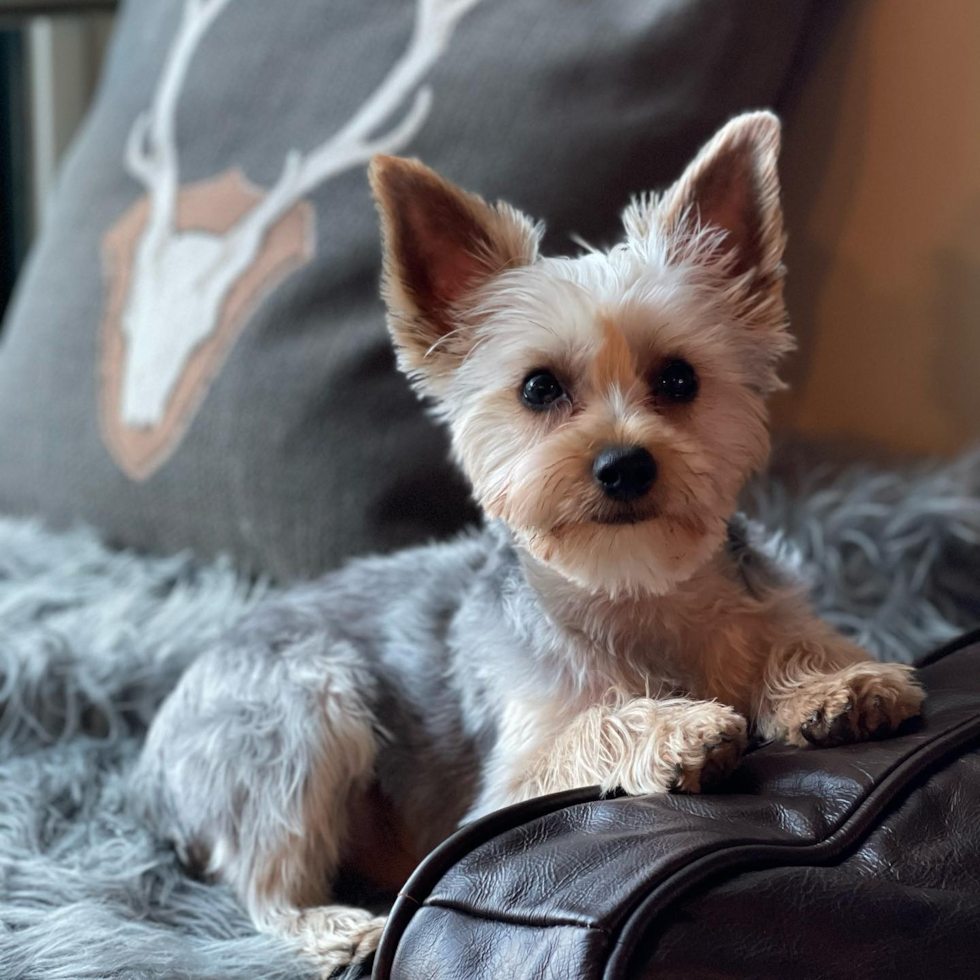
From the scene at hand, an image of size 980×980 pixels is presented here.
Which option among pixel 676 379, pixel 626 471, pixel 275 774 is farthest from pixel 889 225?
pixel 275 774

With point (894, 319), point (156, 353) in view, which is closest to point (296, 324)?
point (156, 353)

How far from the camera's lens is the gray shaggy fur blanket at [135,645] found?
3.95 ft

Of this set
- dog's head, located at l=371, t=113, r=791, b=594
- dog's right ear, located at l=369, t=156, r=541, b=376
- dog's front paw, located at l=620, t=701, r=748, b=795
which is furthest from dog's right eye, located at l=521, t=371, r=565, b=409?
dog's front paw, located at l=620, t=701, r=748, b=795

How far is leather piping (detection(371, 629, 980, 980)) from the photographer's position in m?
0.75

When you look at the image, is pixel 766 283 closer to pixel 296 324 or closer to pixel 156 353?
pixel 296 324

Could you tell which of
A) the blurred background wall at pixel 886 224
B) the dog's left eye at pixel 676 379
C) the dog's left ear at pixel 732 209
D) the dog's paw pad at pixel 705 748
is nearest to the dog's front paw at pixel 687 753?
the dog's paw pad at pixel 705 748

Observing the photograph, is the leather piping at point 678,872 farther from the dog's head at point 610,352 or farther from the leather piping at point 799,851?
the dog's head at point 610,352

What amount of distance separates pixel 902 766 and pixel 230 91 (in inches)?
57.0

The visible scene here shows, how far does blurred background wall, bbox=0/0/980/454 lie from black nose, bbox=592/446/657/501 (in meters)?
0.85

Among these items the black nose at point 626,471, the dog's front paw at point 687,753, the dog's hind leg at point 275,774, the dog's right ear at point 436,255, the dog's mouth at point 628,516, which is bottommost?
the dog's hind leg at point 275,774

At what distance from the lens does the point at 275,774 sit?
4.18 ft

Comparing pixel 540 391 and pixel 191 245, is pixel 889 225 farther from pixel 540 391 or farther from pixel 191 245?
pixel 191 245

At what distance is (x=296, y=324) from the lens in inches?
67.1

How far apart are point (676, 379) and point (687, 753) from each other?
39 centimetres
